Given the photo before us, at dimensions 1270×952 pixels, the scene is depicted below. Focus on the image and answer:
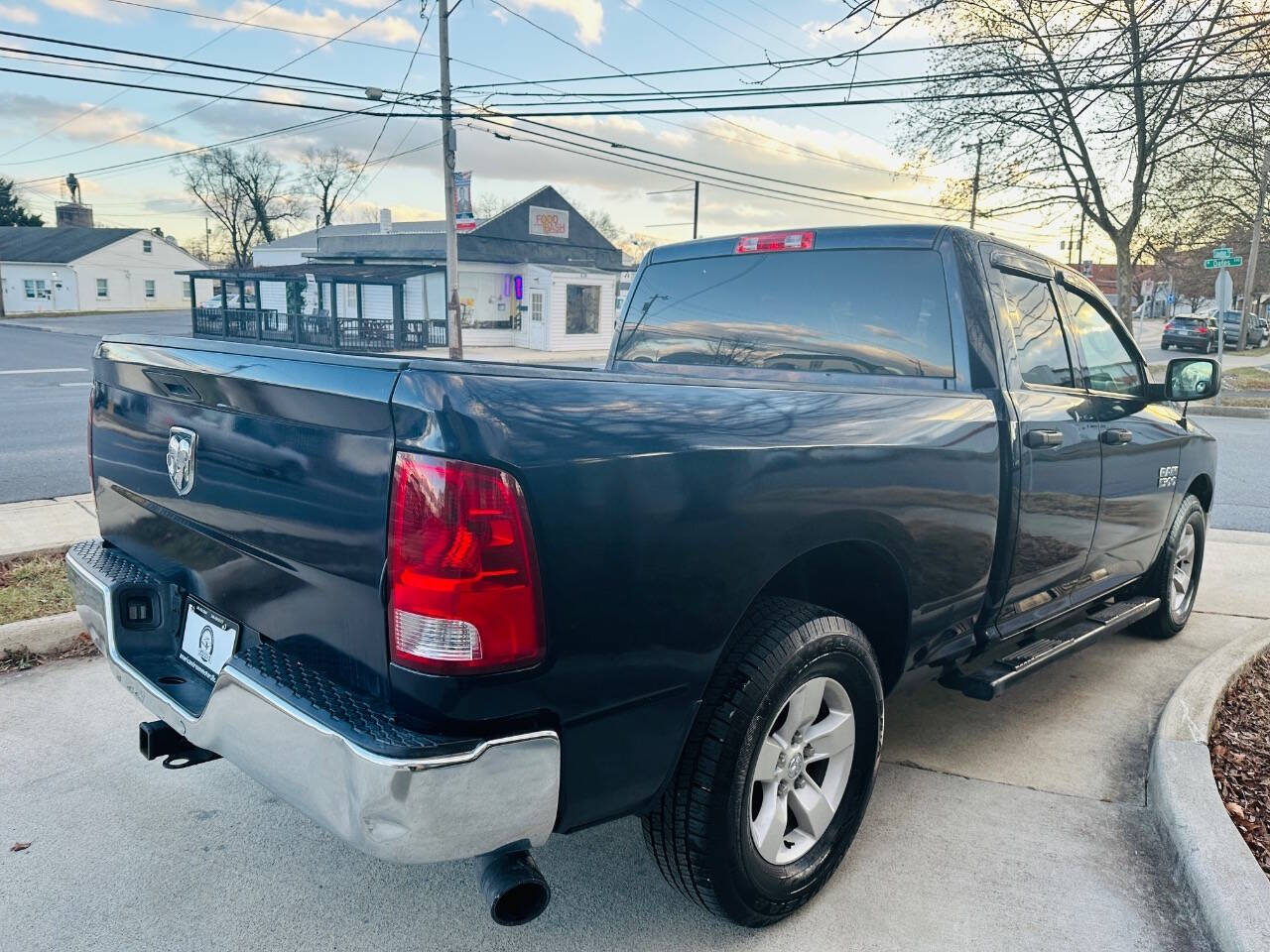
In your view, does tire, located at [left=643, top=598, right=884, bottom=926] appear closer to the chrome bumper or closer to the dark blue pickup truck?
the dark blue pickup truck

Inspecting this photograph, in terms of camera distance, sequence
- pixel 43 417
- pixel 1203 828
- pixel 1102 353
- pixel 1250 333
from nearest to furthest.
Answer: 1. pixel 1203 828
2. pixel 1102 353
3. pixel 43 417
4. pixel 1250 333

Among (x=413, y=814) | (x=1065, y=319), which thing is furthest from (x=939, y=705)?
(x=413, y=814)

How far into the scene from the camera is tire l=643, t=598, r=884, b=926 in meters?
2.30

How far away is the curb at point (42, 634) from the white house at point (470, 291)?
29423mm

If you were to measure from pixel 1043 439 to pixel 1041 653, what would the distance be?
2.72 feet

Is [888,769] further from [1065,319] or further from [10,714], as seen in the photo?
[10,714]

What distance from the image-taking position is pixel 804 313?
363cm

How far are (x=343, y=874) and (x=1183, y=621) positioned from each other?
4633 millimetres

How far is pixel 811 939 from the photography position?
2.55 m

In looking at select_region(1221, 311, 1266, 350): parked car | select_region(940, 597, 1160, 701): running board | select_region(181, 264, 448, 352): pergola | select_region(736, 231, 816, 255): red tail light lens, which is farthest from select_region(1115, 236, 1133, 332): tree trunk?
select_region(1221, 311, 1266, 350): parked car

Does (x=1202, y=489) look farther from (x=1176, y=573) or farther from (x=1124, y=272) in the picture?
(x=1124, y=272)

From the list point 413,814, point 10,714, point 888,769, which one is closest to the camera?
point 413,814

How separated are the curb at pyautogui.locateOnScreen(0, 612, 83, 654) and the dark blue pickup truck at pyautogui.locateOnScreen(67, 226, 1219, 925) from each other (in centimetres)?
170

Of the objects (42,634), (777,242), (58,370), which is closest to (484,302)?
(58,370)
